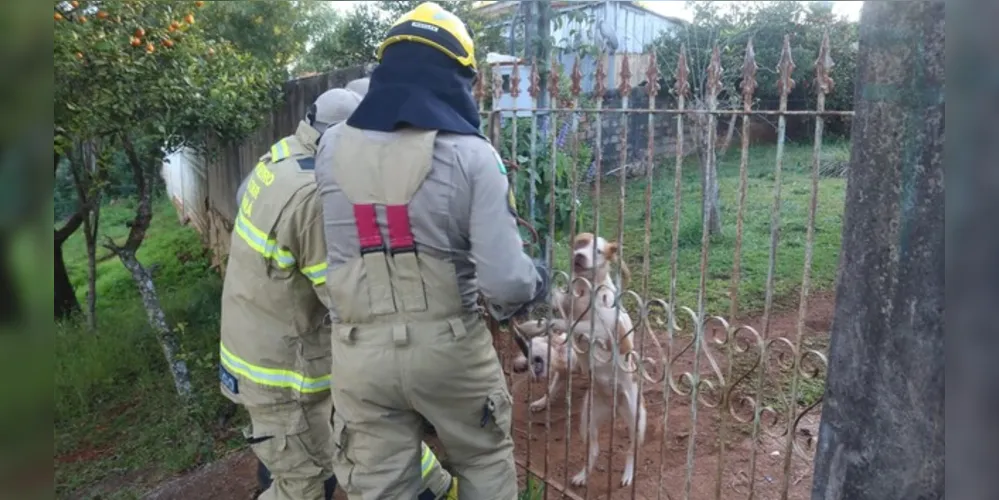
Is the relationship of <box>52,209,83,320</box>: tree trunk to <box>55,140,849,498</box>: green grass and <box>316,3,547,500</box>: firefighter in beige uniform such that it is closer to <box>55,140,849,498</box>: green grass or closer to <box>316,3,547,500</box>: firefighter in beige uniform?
<box>55,140,849,498</box>: green grass

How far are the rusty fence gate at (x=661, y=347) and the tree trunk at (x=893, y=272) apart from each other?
820 mm

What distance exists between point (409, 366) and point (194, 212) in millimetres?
10500

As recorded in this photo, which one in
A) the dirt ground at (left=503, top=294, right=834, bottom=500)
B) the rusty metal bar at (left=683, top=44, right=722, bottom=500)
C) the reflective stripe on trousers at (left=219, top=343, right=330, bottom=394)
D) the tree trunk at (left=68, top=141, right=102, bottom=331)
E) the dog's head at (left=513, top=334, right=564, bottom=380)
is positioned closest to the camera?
the rusty metal bar at (left=683, top=44, right=722, bottom=500)

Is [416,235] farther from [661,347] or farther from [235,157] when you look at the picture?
[235,157]

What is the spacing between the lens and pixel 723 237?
8125mm

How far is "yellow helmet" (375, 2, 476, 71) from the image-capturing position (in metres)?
2.25

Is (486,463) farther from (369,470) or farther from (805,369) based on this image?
(805,369)

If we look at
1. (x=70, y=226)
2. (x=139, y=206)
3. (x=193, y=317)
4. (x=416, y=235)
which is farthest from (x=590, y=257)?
(x=70, y=226)

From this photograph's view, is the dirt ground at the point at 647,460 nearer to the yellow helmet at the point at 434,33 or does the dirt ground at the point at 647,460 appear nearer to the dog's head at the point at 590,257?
the dog's head at the point at 590,257

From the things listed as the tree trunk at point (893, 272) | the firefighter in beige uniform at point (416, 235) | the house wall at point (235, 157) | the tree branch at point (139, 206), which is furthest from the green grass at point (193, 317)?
the tree trunk at point (893, 272)

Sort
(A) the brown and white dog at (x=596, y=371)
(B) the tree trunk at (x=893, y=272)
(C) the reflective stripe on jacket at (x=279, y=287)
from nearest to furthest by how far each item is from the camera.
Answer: (B) the tree trunk at (x=893, y=272)
(C) the reflective stripe on jacket at (x=279, y=287)
(A) the brown and white dog at (x=596, y=371)

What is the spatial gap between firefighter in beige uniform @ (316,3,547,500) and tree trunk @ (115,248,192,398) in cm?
302

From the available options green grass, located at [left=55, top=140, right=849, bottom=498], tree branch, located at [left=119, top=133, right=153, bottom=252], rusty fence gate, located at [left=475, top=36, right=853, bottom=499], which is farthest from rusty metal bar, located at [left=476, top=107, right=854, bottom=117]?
tree branch, located at [left=119, top=133, right=153, bottom=252]

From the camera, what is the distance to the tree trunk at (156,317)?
4805mm
